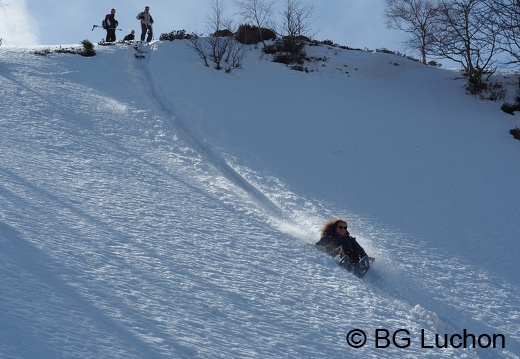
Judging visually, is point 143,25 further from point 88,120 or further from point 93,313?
point 93,313

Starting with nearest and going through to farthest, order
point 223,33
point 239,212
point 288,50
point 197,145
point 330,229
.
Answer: point 330,229 < point 239,212 < point 197,145 < point 288,50 < point 223,33

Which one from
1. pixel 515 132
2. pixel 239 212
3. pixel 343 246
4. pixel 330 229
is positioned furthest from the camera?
pixel 515 132

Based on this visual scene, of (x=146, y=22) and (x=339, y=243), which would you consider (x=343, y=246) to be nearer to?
(x=339, y=243)

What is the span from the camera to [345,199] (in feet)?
32.5

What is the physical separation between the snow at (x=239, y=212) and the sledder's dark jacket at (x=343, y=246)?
0.15 meters

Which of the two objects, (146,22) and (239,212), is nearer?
(239,212)

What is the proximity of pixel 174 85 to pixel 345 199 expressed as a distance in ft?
25.8

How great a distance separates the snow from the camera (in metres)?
4.32

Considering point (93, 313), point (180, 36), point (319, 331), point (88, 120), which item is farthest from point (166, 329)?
point (180, 36)

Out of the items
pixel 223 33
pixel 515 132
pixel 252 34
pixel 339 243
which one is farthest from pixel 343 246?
pixel 223 33

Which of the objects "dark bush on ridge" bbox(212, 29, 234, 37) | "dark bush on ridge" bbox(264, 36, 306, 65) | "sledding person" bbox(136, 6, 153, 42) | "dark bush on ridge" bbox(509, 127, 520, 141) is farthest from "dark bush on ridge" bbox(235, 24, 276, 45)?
"dark bush on ridge" bbox(509, 127, 520, 141)

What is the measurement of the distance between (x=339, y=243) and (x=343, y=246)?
0.07 meters

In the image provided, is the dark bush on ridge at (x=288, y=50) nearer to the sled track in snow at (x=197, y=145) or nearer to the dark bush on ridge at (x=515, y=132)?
the sled track in snow at (x=197, y=145)

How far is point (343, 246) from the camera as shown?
7.22 meters
